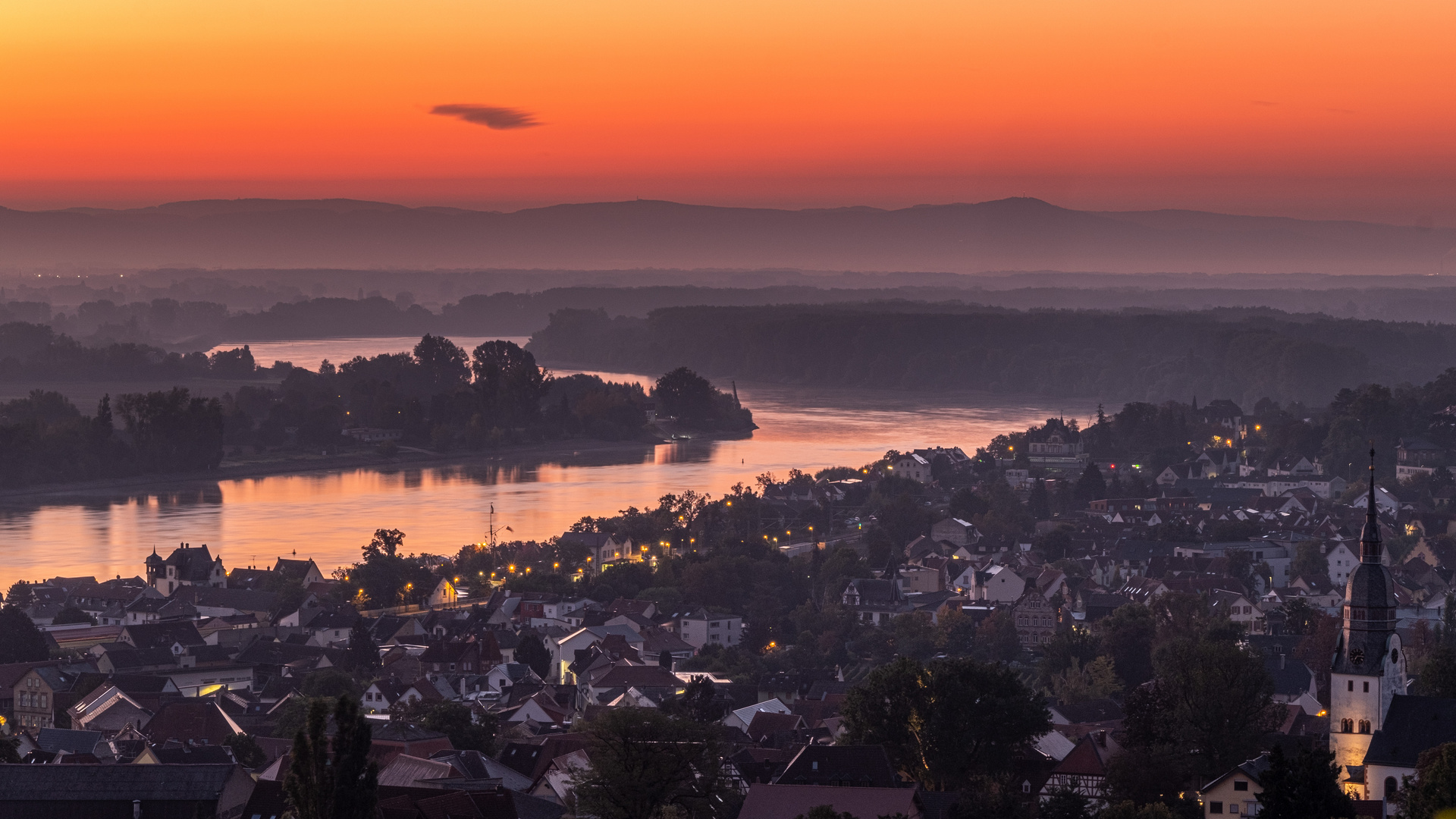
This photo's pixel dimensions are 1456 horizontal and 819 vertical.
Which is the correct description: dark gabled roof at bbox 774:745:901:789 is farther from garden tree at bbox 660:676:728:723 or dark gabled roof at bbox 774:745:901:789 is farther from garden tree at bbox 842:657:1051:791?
garden tree at bbox 660:676:728:723

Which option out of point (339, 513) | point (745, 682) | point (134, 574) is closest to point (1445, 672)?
point (745, 682)

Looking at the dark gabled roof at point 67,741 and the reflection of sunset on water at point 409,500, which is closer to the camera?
the dark gabled roof at point 67,741

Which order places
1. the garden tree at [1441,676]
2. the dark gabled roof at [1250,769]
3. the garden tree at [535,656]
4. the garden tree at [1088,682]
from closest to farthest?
the dark gabled roof at [1250,769] → the garden tree at [1441,676] → the garden tree at [1088,682] → the garden tree at [535,656]

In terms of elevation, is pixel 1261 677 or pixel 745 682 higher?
pixel 1261 677

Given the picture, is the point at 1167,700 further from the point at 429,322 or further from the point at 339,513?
the point at 429,322

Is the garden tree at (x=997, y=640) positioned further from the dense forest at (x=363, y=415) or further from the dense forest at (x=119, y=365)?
the dense forest at (x=119, y=365)

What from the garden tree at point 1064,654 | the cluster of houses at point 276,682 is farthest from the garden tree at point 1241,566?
the cluster of houses at point 276,682

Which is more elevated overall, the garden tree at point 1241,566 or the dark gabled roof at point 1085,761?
the dark gabled roof at point 1085,761

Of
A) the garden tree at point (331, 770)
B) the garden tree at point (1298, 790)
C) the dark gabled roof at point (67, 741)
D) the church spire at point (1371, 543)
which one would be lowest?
the dark gabled roof at point (67, 741)
